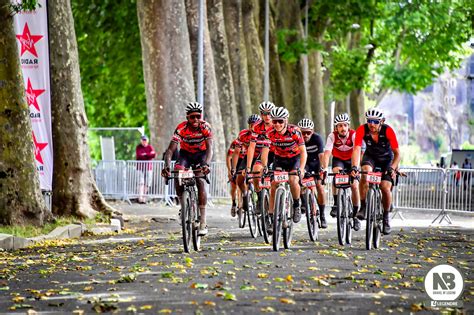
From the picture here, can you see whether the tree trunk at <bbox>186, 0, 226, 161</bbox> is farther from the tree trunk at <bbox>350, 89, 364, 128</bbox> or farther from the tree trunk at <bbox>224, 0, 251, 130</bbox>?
the tree trunk at <bbox>350, 89, 364, 128</bbox>

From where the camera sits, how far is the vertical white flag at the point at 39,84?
23328 millimetres

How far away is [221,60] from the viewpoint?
1490 inches

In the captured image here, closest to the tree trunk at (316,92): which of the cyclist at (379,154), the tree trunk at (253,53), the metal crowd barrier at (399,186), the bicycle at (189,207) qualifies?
the tree trunk at (253,53)

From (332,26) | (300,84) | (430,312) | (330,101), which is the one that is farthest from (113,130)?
(430,312)

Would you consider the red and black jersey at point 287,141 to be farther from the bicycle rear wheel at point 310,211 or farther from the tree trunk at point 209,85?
the tree trunk at point 209,85

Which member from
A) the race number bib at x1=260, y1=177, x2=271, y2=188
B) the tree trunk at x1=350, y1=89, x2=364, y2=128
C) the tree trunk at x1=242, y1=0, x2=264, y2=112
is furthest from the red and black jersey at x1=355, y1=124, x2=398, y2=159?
the tree trunk at x1=350, y1=89, x2=364, y2=128

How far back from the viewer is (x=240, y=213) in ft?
A: 72.7

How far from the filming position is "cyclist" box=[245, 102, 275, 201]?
18444mm

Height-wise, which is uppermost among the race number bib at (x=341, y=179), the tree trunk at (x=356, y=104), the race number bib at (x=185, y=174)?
the tree trunk at (x=356, y=104)

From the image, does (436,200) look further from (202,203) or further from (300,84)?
(300,84)

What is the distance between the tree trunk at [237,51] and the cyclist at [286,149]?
21634mm

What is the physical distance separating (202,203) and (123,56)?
25.8 meters

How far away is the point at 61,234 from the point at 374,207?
6.30 m

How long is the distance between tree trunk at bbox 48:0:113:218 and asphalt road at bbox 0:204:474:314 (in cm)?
296
